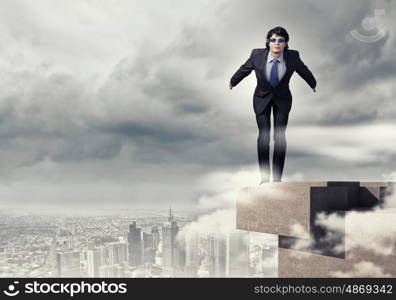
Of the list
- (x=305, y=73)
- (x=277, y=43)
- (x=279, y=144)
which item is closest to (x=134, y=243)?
(x=279, y=144)

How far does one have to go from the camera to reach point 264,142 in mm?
7672

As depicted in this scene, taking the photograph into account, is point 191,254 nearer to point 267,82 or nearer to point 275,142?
point 275,142

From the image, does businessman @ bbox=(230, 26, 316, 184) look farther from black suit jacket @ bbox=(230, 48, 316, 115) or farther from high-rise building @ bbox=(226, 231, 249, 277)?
high-rise building @ bbox=(226, 231, 249, 277)

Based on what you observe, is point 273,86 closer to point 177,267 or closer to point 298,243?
point 298,243

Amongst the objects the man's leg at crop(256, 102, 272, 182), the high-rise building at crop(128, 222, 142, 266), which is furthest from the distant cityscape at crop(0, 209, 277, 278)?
the man's leg at crop(256, 102, 272, 182)

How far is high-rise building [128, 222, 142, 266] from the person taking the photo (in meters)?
35.2

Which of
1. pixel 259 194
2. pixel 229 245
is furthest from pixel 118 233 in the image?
pixel 259 194

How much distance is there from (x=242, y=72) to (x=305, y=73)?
116 cm

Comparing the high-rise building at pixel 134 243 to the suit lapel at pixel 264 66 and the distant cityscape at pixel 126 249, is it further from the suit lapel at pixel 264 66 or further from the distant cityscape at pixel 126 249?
the suit lapel at pixel 264 66

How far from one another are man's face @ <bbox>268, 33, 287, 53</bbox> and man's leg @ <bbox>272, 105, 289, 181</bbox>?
3.33 ft

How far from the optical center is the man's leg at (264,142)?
7.68 meters

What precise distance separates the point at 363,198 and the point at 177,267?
58.8 feet

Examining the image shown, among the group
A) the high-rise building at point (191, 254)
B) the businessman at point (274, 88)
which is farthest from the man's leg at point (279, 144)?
the high-rise building at point (191, 254)

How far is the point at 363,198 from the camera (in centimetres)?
773
